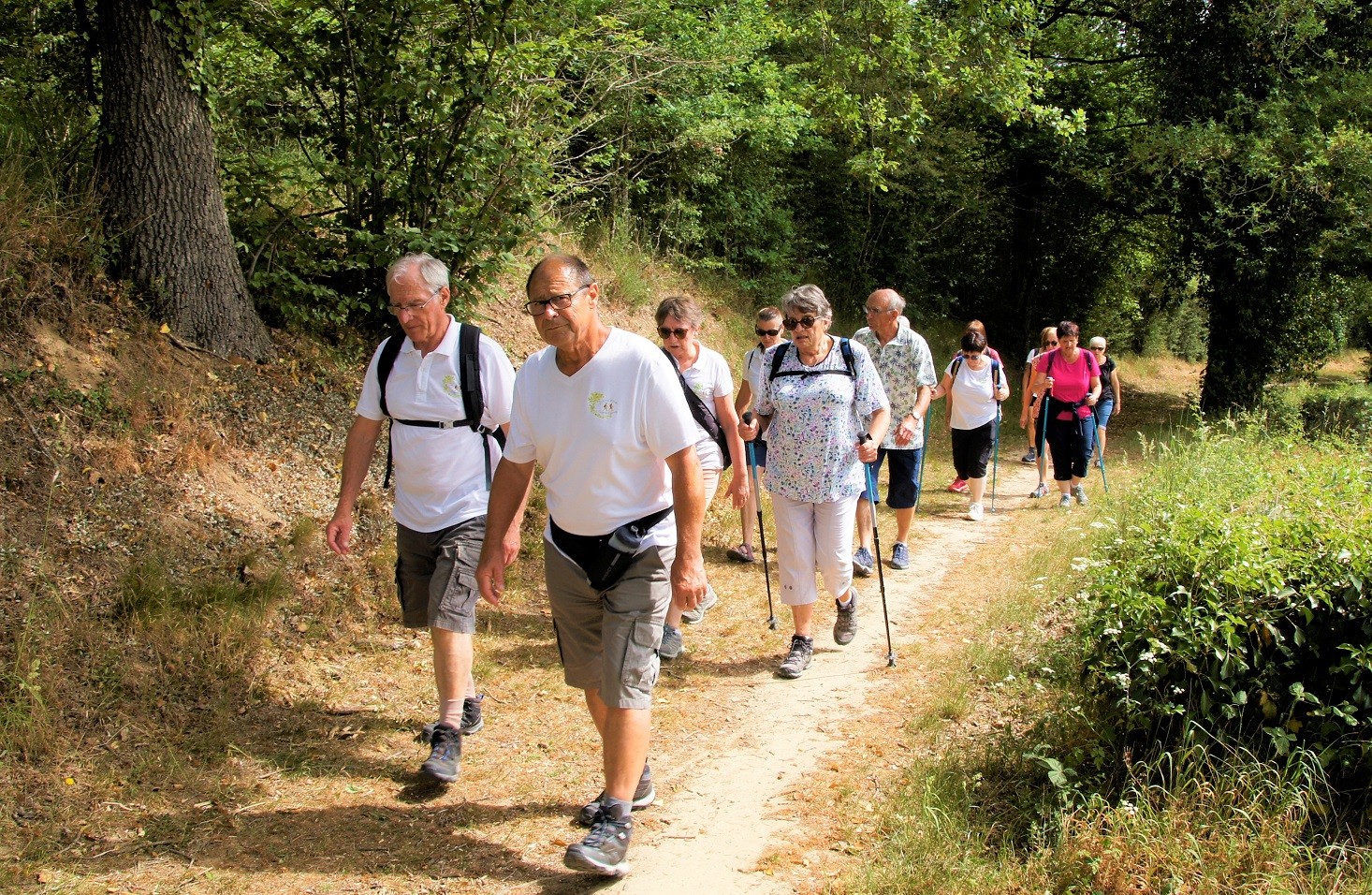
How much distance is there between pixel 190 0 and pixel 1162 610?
6.35 metres

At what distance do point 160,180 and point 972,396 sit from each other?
269 inches

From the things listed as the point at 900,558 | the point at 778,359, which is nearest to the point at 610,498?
the point at 778,359

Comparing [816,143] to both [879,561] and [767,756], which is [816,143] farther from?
[767,756]

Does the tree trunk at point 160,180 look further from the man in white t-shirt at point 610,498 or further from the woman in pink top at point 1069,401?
the woman in pink top at point 1069,401

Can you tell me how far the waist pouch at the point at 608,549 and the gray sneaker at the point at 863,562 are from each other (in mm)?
4123

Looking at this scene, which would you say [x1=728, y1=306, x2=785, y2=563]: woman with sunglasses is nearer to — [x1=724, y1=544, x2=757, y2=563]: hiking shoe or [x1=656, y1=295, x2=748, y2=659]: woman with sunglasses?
→ [x1=724, y1=544, x2=757, y2=563]: hiking shoe

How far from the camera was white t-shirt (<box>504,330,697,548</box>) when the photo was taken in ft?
12.3

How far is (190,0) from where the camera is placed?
643cm

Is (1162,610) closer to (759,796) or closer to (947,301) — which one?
(759,796)

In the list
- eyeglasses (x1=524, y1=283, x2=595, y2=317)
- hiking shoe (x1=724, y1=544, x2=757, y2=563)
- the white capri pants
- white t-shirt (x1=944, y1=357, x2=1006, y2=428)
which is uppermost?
eyeglasses (x1=524, y1=283, x2=595, y2=317)

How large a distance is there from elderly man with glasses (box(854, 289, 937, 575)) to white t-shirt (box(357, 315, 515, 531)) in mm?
3573

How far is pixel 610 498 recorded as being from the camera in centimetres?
383

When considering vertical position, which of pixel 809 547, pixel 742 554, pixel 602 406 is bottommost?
pixel 742 554

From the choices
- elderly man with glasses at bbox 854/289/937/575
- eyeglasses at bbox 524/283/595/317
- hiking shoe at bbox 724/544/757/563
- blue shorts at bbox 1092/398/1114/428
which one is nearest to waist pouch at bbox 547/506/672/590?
eyeglasses at bbox 524/283/595/317
